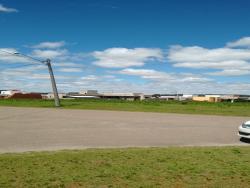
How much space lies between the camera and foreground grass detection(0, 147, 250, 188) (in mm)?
6910

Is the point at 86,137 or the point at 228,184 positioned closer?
the point at 228,184

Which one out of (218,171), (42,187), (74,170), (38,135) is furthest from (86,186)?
(38,135)

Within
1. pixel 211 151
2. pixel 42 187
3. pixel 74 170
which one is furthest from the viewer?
pixel 211 151

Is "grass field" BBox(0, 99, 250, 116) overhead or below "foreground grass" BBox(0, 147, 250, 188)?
overhead

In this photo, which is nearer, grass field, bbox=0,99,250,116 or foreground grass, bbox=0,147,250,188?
foreground grass, bbox=0,147,250,188

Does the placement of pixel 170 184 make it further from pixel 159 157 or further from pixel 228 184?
pixel 159 157

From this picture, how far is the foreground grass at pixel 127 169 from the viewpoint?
22.7 feet

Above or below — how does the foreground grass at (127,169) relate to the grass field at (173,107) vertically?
below

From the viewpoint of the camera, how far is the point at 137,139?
13.9 m

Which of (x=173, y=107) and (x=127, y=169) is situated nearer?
(x=127, y=169)

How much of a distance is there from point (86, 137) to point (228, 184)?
816 centimetres

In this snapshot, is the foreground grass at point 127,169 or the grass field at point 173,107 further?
the grass field at point 173,107

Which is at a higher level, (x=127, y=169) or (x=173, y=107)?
(x=173, y=107)

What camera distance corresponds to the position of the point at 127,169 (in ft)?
26.2
